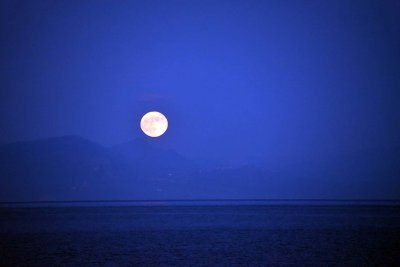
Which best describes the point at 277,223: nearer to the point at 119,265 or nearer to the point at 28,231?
the point at 119,265

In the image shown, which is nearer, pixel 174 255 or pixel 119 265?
pixel 119 265

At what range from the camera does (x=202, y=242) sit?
12.1 m

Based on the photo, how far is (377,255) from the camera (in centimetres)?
1005

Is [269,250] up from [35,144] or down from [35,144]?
down

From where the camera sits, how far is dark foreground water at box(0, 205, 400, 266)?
9648 millimetres

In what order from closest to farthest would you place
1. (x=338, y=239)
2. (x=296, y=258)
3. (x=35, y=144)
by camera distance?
(x=296, y=258) < (x=338, y=239) < (x=35, y=144)

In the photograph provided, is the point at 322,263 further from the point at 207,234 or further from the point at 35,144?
the point at 35,144

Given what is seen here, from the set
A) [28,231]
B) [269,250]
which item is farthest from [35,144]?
[269,250]

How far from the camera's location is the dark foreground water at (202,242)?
9.65 metres

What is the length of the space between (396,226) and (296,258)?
30.5 ft

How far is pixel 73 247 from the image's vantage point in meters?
11.5

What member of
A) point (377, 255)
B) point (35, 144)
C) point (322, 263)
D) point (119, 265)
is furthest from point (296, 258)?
point (35, 144)

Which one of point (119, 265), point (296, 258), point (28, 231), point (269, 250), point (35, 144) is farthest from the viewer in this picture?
point (35, 144)

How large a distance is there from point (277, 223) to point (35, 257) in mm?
12719
